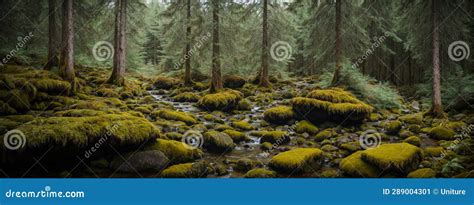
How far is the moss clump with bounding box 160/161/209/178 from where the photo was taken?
6500 mm

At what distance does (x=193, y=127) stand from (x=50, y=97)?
430 centimetres

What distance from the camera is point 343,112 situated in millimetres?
9344

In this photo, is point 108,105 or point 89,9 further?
point 89,9

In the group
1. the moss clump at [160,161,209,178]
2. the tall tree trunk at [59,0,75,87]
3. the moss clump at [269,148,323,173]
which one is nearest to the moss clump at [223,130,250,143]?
the moss clump at [269,148,323,173]

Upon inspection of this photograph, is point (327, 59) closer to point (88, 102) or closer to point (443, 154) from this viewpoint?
point (443, 154)

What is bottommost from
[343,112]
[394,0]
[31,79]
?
[343,112]

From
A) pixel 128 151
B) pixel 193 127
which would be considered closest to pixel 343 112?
pixel 193 127

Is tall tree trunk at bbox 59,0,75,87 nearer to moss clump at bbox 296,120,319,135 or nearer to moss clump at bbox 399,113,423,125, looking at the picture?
moss clump at bbox 296,120,319,135
